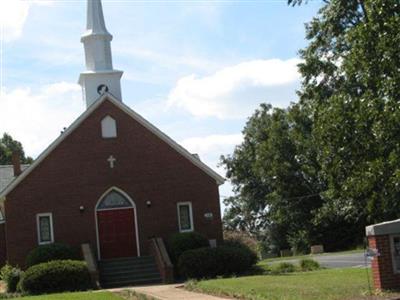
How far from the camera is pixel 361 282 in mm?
19562

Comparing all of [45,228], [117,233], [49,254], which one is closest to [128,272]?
[117,233]

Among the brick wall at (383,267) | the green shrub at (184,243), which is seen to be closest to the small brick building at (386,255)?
the brick wall at (383,267)

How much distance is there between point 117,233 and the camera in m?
33.1

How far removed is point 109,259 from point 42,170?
15.5 feet

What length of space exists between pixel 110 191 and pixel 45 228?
124 inches

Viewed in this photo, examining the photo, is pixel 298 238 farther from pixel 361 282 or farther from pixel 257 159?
pixel 361 282

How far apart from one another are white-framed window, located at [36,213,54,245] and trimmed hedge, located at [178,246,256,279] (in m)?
6.04

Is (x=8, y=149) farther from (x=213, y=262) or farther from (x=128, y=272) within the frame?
(x=213, y=262)

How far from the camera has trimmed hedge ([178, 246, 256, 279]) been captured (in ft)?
95.2

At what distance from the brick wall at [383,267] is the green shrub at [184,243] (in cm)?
1458

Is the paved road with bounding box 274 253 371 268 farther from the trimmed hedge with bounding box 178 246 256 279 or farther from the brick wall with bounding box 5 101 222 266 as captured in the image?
the brick wall with bounding box 5 101 222 266

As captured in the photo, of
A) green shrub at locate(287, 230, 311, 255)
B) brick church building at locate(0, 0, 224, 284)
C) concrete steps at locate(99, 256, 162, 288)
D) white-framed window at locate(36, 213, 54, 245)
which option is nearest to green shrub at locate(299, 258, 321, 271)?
brick church building at locate(0, 0, 224, 284)

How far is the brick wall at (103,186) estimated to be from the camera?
32156mm

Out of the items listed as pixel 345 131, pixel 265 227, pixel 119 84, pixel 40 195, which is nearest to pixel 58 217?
pixel 40 195
